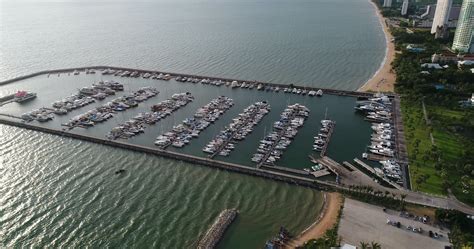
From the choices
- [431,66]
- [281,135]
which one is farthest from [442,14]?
[281,135]

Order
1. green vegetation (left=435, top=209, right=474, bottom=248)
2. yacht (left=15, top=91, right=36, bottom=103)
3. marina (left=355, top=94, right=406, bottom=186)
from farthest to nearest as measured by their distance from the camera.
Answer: yacht (left=15, top=91, right=36, bottom=103) → marina (left=355, top=94, right=406, bottom=186) → green vegetation (left=435, top=209, right=474, bottom=248)

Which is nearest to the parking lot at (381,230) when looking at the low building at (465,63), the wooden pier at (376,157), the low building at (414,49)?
the wooden pier at (376,157)

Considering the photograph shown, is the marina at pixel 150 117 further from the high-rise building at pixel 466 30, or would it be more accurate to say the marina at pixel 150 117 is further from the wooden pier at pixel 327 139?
the high-rise building at pixel 466 30

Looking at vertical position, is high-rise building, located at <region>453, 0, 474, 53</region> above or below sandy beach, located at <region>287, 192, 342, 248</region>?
above

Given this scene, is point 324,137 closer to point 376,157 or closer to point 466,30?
point 376,157

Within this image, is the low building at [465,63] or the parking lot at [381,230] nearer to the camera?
the parking lot at [381,230]

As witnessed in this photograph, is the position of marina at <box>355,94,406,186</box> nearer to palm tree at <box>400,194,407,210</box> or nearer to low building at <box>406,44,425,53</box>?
palm tree at <box>400,194,407,210</box>

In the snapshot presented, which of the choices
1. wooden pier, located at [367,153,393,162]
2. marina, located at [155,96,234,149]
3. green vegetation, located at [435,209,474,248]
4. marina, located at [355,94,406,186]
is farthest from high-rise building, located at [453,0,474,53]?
green vegetation, located at [435,209,474,248]
